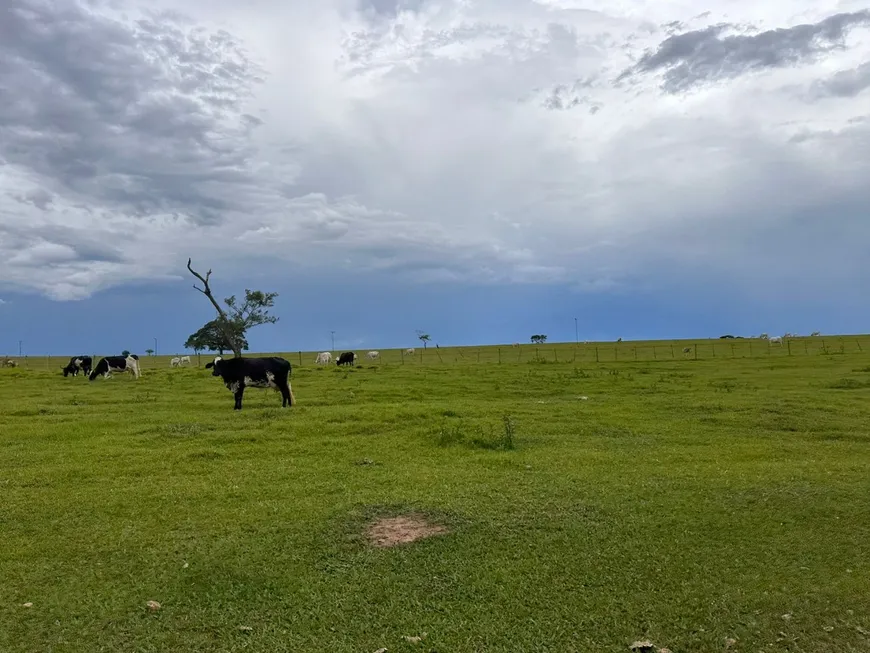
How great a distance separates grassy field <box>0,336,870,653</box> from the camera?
529 centimetres

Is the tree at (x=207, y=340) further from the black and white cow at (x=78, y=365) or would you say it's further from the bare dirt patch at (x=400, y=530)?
the bare dirt patch at (x=400, y=530)

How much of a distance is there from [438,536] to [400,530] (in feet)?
1.65

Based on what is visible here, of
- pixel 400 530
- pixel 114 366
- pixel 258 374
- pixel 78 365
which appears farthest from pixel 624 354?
pixel 400 530

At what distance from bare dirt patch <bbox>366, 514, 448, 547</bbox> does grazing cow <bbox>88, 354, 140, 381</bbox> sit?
91.9 ft

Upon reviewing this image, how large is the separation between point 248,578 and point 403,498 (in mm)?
2818

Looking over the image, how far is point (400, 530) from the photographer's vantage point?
7434 mm

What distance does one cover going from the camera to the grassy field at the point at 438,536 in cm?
529

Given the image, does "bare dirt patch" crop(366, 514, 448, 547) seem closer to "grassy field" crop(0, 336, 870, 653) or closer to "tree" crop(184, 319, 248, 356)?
"grassy field" crop(0, 336, 870, 653)

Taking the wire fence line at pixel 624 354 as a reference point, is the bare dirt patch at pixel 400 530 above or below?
below

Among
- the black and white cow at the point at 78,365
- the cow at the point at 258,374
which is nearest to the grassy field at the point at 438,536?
the cow at the point at 258,374

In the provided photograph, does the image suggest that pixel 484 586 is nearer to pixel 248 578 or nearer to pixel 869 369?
pixel 248 578

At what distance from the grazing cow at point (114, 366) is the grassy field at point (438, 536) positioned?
697 inches

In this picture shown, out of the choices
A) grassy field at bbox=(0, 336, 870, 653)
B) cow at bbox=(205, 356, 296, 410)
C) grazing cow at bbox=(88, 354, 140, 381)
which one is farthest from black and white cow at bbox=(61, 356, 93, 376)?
grassy field at bbox=(0, 336, 870, 653)

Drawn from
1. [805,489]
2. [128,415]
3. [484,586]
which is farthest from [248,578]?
[128,415]
